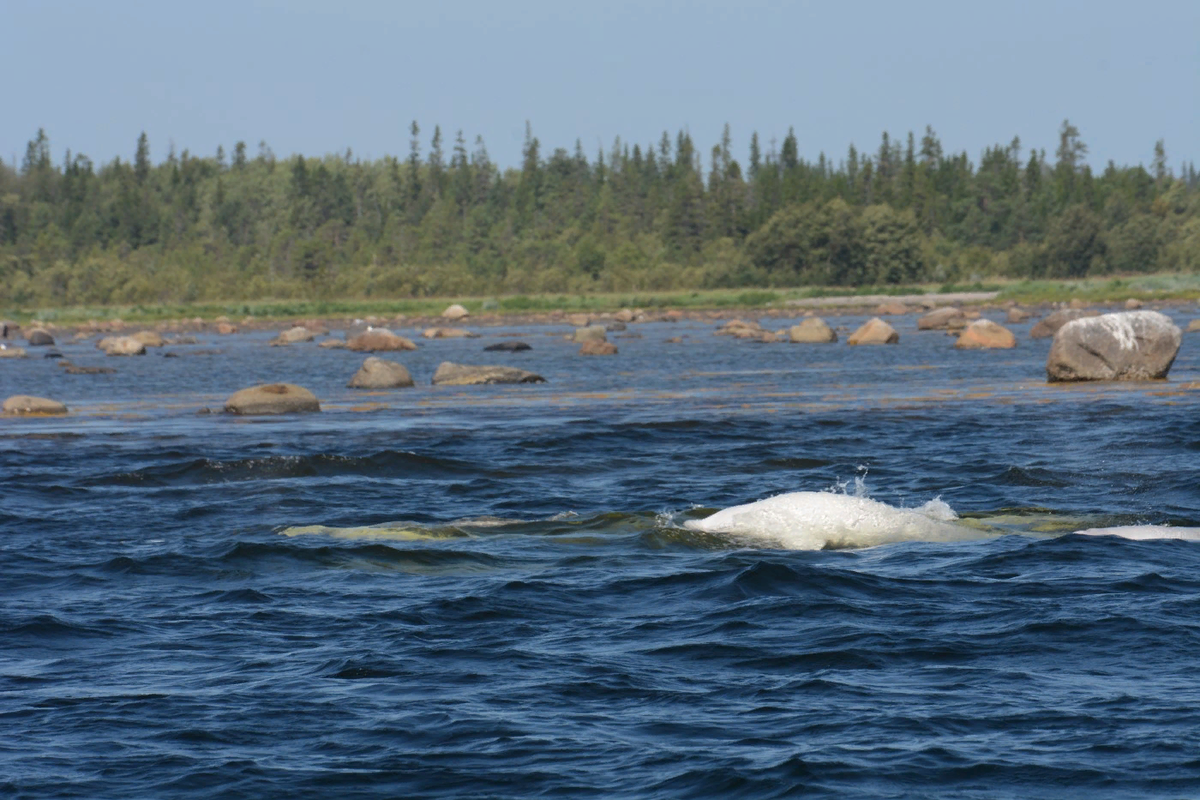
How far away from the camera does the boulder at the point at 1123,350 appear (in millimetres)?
27141

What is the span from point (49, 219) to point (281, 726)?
172447 millimetres

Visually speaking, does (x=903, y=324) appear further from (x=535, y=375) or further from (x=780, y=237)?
(x=780, y=237)

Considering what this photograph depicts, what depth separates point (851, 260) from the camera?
362ft

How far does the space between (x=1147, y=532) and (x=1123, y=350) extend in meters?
16.3

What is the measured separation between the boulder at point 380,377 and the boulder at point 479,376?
70cm

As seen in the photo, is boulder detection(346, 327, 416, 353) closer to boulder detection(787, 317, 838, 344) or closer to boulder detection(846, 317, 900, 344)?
boulder detection(787, 317, 838, 344)

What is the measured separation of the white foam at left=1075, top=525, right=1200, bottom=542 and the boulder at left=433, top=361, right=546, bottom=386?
20.7 m

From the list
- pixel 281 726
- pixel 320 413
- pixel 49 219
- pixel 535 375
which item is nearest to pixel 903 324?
pixel 535 375

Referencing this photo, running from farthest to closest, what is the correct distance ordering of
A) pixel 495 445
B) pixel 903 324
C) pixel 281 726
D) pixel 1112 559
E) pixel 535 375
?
pixel 903 324 < pixel 535 375 < pixel 495 445 < pixel 1112 559 < pixel 281 726

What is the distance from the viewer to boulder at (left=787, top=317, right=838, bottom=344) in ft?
157

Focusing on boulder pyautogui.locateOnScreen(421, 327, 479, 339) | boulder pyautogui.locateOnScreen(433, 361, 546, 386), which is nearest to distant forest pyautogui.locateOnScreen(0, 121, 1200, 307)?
boulder pyautogui.locateOnScreen(421, 327, 479, 339)

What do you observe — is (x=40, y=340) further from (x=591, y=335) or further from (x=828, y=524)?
(x=828, y=524)

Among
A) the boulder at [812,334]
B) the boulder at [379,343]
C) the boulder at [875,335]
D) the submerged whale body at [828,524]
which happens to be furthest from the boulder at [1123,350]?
the boulder at [379,343]

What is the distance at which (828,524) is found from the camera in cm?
1208
